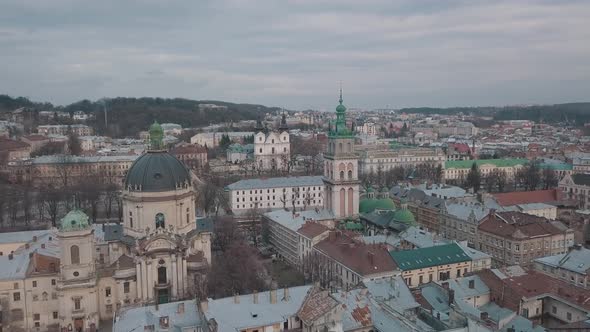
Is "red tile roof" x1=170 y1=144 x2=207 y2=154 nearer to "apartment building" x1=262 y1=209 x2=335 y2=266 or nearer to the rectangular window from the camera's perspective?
"apartment building" x1=262 y1=209 x2=335 y2=266

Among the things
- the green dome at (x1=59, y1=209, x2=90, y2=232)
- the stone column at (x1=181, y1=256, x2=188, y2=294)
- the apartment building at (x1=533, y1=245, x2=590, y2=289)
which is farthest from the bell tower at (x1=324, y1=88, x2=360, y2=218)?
the green dome at (x1=59, y1=209, x2=90, y2=232)

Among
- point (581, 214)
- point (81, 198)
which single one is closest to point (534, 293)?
point (581, 214)

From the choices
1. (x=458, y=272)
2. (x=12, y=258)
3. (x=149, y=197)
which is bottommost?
(x=458, y=272)

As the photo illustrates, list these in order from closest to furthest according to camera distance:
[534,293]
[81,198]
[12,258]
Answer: [534,293] < [12,258] < [81,198]

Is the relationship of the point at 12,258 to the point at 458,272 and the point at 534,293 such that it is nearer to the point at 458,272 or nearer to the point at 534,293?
the point at 458,272

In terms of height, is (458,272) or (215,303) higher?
(215,303)

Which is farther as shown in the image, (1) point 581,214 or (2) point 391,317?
(1) point 581,214

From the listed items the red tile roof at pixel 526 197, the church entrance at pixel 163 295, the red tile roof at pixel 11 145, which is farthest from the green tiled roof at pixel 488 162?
the red tile roof at pixel 11 145

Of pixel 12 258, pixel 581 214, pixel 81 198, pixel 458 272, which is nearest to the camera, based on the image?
pixel 12 258
